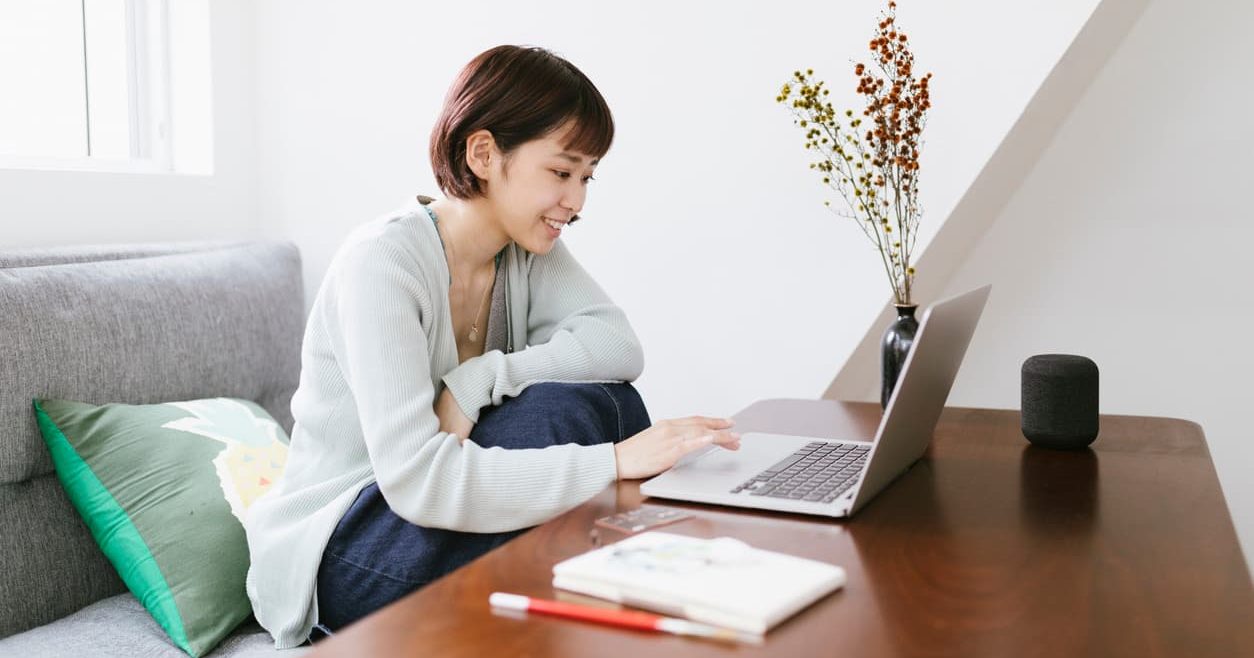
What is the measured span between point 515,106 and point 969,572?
92cm

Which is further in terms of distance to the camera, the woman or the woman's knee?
the woman's knee

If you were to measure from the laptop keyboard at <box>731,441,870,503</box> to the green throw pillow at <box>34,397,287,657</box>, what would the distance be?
30.6 inches

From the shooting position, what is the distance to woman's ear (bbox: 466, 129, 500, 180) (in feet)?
5.22

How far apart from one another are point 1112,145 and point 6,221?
6.72ft

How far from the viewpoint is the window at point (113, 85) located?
2.22 metres

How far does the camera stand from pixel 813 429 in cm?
154

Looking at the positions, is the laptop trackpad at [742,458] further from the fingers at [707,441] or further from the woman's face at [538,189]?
the woman's face at [538,189]

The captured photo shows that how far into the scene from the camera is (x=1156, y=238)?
241 centimetres

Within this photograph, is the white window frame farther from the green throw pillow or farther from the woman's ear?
the woman's ear

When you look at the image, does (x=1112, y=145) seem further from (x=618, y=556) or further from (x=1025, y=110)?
(x=618, y=556)

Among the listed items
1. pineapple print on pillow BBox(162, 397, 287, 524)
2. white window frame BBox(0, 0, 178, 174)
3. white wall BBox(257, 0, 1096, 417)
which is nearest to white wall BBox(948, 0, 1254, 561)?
white wall BBox(257, 0, 1096, 417)

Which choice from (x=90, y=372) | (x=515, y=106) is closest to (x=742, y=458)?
(x=515, y=106)

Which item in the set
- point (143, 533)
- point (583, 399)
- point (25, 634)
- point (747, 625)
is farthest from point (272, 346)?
point (747, 625)

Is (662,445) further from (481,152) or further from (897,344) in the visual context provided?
(481,152)
